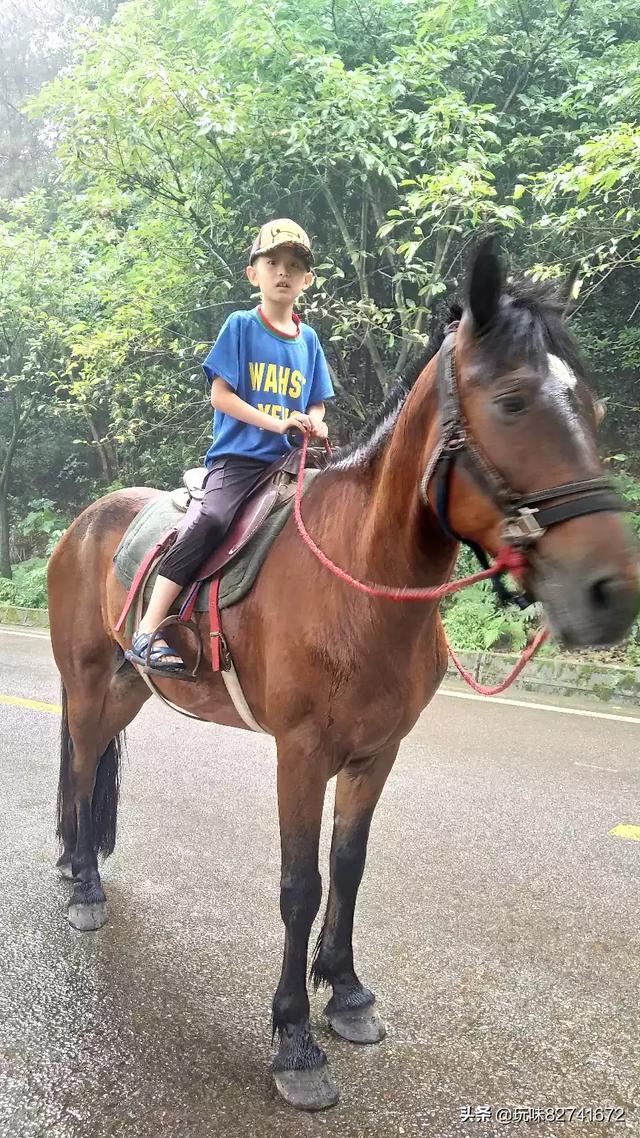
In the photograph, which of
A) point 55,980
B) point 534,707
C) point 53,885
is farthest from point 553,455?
point 534,707

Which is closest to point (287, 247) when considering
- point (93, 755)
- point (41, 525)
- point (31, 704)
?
point (93, 755)

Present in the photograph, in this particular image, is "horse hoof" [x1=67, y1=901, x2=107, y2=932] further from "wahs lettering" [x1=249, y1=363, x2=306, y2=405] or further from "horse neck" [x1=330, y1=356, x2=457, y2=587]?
"wahs lettering" [x1=249, y1=363, x2=306, y2=405]

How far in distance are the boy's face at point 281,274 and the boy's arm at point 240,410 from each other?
37 centimetres

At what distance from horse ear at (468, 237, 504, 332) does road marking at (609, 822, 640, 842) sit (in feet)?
10.3

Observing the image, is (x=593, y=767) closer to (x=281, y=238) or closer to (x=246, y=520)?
(x=246, y=520)

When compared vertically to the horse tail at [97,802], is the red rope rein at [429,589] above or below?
above

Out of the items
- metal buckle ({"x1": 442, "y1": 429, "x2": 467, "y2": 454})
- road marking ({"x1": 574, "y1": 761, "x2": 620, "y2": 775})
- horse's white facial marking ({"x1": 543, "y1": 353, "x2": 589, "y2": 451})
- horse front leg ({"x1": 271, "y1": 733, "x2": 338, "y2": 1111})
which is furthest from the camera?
road marking ({"x1": 574, "y1": 761, "x2": 620, "y2": 775})

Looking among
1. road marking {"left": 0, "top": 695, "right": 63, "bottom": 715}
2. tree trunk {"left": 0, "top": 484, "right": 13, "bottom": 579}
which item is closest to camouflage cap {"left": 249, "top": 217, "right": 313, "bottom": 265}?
road marking {"left": 0, "top": 695, "right": 63, "bottom": 715}

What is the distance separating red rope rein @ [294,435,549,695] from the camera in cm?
161

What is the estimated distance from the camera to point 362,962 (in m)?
2.80

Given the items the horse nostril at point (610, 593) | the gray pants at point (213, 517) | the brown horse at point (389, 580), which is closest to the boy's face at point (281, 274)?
the gray pants at point (213, 517)

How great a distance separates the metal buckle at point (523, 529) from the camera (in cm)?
154

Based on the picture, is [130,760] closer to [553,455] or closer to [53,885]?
[53,885]

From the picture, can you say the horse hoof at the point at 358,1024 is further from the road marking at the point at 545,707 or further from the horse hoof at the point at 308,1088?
the road marking at the point at 545,707
